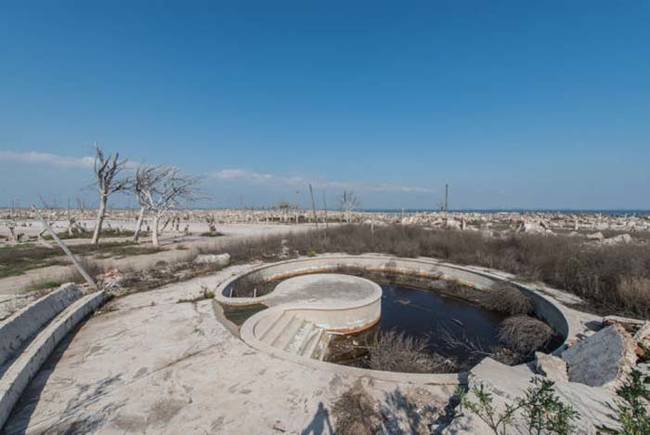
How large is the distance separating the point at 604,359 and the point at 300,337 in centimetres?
508

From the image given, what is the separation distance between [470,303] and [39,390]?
10.2m

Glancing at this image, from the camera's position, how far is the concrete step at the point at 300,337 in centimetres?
550

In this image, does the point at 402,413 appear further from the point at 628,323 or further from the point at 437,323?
the point at 628,323

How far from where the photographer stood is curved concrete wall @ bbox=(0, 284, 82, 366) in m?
4.02

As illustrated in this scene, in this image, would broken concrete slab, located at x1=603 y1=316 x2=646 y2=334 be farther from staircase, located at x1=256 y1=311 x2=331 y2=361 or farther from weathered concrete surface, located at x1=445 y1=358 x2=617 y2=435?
staircase, located at x1=256 y1=311 x2=331 y2=361

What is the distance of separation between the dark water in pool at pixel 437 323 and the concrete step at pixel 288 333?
3.23ft

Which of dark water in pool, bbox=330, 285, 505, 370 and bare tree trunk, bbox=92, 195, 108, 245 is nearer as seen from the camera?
dark water in pool, bbox=330, 285, 505, 370

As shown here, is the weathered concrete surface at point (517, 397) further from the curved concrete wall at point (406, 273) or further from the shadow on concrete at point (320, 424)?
the curved concrete wall at point (406, 273)

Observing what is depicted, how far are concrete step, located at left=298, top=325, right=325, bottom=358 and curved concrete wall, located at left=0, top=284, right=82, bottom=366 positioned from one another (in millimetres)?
4752

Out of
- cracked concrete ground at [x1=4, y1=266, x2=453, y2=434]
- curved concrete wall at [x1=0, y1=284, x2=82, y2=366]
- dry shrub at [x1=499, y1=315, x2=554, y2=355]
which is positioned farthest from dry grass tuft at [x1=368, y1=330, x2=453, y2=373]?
curved concrete wall at [x1=0, y1=284, x2=82, y2=366]

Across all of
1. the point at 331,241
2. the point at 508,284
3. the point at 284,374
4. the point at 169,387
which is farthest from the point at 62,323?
the point at 331,241

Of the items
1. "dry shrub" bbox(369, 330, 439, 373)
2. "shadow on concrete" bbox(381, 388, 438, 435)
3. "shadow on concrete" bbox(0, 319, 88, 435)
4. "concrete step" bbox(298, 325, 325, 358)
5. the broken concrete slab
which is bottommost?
"concrete step" bbox(298, 325, 325, 358)

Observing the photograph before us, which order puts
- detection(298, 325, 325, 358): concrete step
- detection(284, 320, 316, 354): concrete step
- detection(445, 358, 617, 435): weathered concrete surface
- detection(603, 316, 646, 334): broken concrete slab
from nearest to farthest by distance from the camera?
1. detection(445, 358, 617, 435): weathered concrete surface
2. detection(603, 316, 646, 334): broken concrete slab
3. detection(284, 320, 316, 354): concrete step
4. detection(298, 325, 325, 358): concrete step

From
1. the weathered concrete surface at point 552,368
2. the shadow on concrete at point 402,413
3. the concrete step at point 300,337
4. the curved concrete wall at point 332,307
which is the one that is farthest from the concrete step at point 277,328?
the weathered concrete surface at point 552,368
